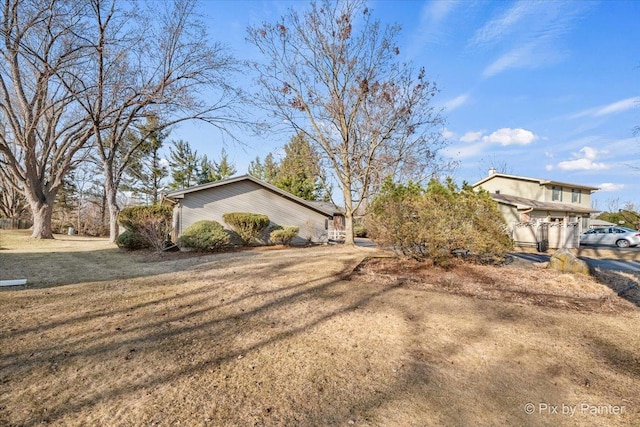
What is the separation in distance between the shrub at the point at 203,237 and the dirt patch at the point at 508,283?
6.92 metres

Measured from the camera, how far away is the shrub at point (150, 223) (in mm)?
11938

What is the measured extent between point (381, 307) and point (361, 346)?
5.22 ft

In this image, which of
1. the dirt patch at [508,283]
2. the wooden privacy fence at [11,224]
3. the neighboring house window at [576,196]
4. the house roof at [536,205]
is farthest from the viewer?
the neighboring house window at [576,196]

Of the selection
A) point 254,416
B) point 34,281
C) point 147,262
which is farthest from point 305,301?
point 147,262

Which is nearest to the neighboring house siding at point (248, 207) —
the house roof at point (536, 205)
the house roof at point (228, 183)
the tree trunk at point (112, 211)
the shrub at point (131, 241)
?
the house roof at point (228, 183)

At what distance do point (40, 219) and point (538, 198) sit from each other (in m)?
35.8

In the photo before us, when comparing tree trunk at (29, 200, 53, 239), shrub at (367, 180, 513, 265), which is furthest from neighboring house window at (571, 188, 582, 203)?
tree trunk at (29, 200, 53, 239)

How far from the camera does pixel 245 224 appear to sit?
1473 cm

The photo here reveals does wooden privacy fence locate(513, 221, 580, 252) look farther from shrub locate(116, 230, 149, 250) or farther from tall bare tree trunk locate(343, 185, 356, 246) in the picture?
shrub locate(116, 230, 149, 250)

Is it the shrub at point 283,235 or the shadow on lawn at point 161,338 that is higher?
the shrub at point 283,235

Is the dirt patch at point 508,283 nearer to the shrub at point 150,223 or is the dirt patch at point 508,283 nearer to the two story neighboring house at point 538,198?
the shrub at point 150,223

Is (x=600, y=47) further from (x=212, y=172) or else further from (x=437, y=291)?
(x=212, y=172)

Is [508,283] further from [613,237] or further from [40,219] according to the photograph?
[40,219]

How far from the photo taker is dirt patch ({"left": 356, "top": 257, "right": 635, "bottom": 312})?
5953 mm
